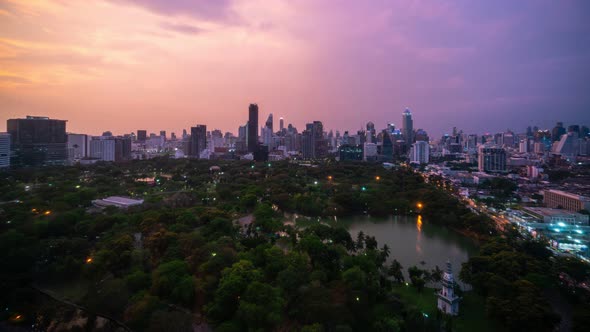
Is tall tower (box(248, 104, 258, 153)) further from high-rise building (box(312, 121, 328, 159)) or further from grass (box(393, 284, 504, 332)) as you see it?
grass (box(393, 284, 504, 332))

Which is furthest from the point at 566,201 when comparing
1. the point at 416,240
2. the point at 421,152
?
the point at 421,152

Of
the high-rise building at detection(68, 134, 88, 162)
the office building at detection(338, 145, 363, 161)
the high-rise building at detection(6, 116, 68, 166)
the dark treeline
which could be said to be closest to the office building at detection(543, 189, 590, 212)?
the dark treeline

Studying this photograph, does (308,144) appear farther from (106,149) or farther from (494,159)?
(106,149)

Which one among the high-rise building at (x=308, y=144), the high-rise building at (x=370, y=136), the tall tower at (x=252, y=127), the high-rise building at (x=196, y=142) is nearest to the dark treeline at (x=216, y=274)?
the high-rise building at (x=196, y=142)

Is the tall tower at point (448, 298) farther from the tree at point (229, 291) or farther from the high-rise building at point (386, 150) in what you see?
the high-rise building at point (386, 150)

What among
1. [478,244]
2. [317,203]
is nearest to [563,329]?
[478,244]
